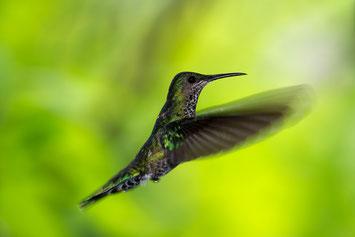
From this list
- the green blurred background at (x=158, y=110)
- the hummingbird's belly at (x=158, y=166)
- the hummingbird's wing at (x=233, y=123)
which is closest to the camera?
the hummingbird's wing at (x=233, y=123)

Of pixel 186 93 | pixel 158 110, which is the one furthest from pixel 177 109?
pixel 158 110

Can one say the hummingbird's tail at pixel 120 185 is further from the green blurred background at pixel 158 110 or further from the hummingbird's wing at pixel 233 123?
the green blurred background at pixel 158 110

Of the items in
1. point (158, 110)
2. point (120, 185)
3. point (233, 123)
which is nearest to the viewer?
point (233, 123)

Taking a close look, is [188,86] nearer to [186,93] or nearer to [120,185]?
[186,93]

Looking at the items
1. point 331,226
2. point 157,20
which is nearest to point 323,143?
point 331,226

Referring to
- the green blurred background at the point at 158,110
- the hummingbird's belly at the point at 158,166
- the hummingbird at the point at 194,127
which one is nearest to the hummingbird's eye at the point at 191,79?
the hummingbird at the point at 194,127

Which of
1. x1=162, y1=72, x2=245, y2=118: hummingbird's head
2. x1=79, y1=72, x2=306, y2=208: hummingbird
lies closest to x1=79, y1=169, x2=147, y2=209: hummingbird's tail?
x1=79, y1=72, x2=306, y2=208: hummingbird

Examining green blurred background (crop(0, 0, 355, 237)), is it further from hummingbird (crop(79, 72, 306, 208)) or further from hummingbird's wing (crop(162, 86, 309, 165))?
hummingbird's wing (crop(162, 86, 309, 165))
